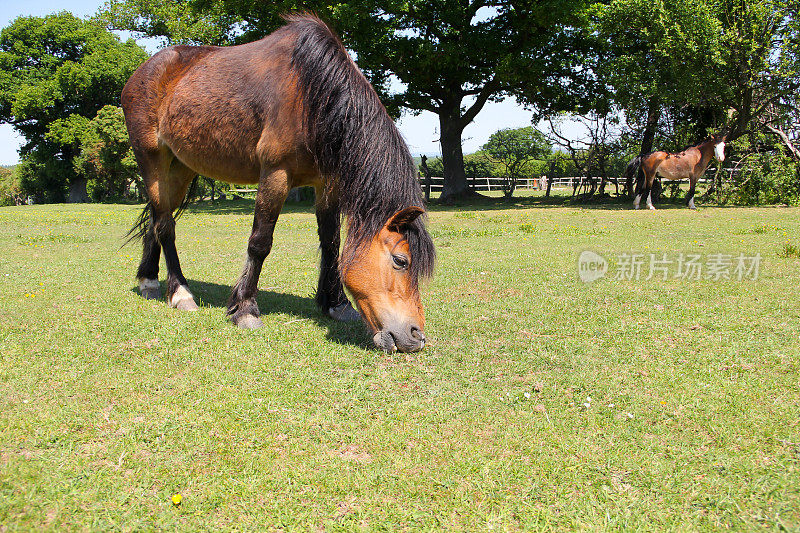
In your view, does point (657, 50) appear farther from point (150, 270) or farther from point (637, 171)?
point (150, 270)

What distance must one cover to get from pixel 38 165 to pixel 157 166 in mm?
36577

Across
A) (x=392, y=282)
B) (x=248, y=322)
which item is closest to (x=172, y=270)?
(x=248, y=322)

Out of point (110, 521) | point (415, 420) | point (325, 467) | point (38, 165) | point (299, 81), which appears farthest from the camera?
point (38, 165)

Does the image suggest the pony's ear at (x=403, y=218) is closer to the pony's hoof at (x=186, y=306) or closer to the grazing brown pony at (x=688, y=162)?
the pony's hoof at (x=186, y=306)

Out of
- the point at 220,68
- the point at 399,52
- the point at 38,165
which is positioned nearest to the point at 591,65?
the point at 399,52

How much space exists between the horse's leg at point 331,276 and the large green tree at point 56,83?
1352 inches

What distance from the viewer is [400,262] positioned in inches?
161

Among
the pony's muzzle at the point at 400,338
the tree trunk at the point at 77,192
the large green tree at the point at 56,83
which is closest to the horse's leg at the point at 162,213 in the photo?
the pony's muzzle at the point at 400,338

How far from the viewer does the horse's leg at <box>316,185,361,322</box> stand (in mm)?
5348

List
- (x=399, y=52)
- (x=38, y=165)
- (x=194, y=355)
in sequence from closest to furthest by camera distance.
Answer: (x=194, y=355) < (x=399, y=52) < (x=38, y=165)

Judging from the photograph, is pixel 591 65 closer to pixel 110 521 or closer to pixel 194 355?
pixel 194 355

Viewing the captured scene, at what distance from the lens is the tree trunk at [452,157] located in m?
23.9

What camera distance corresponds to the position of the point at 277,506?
94.1 inches

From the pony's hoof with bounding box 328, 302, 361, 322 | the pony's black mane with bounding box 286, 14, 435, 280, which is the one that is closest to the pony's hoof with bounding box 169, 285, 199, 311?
the pony's hoof with bounding box 328, 302, 361, 322
